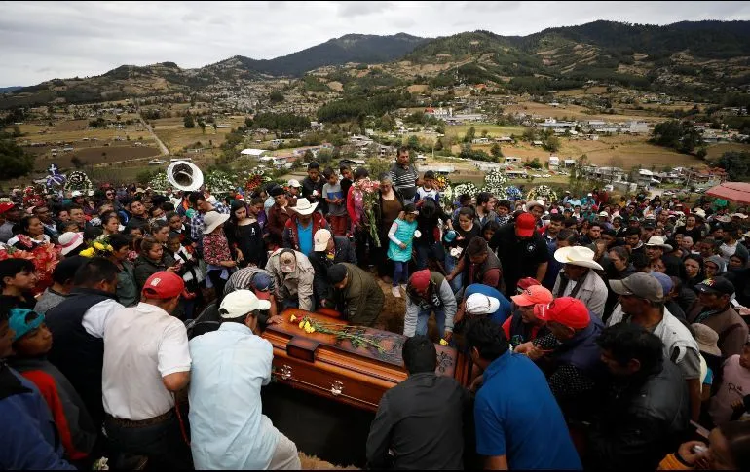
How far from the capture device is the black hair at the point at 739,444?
1.66 meters

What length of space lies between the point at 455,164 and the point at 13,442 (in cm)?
5672

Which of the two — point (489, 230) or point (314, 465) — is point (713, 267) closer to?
point (489, 230)

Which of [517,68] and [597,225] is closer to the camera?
[597,225]

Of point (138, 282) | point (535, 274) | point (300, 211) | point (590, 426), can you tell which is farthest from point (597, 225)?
point (138, 282)

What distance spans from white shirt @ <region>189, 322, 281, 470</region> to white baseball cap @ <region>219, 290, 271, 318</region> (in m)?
0.35

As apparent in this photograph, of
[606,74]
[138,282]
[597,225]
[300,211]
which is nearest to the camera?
[138,282]

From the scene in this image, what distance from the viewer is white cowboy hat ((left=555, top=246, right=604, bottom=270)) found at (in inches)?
141

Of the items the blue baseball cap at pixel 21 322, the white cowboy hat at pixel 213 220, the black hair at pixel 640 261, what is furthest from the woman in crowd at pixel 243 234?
the black hair at pixel 640 261

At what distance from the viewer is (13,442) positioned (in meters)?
→ 1.76

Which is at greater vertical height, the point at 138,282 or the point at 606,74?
the point at 606,74

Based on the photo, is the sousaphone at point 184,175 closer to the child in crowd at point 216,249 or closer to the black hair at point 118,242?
the child in crowd at point 216,249

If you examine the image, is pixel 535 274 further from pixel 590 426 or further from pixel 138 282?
pixel 138 282

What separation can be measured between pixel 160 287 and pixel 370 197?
3612 millimetres

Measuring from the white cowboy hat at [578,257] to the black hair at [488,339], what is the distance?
176cm
